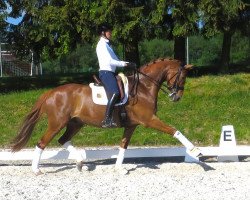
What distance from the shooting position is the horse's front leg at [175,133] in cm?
954

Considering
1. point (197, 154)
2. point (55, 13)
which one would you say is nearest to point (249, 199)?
point (197, 154)

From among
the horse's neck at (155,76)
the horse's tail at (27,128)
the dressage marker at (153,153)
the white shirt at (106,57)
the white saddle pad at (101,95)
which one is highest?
the white shirt at (106,57)

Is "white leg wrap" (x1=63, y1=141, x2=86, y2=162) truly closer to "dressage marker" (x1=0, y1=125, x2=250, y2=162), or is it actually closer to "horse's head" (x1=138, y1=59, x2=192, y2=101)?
"dressage marker" (x1=0, y1=125, x2=250, y2=162)

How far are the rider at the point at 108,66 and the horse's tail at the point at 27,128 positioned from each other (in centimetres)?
139

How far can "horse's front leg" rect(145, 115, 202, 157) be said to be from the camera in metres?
9.54

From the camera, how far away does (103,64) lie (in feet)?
32.3

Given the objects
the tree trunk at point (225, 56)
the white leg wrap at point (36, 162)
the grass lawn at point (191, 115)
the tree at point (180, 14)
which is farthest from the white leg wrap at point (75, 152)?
the tree trunk at point (225, 56)

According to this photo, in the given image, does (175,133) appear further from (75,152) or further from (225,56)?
(225,56)

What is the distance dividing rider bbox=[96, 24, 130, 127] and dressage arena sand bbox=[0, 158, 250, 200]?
1212 mm

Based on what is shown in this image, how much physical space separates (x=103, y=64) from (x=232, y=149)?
3.40m

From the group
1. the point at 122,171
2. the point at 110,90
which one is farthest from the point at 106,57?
the point at 122,171

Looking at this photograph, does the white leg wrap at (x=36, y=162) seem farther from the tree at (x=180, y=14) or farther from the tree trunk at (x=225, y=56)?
the tree trunk at (x=225, y=56)

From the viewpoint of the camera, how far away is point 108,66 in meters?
9.87

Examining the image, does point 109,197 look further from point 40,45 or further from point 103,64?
point 40,45
